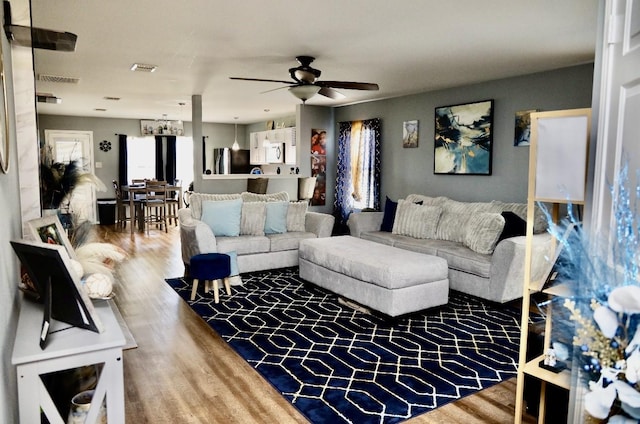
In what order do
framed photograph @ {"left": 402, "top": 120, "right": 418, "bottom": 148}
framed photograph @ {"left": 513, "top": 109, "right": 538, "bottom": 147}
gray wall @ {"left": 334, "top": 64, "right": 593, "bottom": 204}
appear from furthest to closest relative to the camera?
1. framed photograph @ {"left": 402, "top": 120, "right": 418, "bottom": 148}
2. framed photograph @ {"left": 513, "top": 109, "right": 538, "bottom": 147}
3. gray wall @ {"left": 334, "top": 64, "right": 593, "bottom": 204}

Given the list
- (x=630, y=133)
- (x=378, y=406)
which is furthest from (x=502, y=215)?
(x=630, y=133)

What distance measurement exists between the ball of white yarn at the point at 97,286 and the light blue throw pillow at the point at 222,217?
12.3 ft

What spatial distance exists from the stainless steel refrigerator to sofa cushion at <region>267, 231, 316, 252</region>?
275 inches

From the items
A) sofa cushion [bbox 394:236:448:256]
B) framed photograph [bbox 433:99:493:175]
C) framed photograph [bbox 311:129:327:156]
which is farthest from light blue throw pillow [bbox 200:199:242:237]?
framed photograph [bbox 311:129:327:156]

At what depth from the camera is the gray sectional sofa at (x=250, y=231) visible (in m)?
5.24

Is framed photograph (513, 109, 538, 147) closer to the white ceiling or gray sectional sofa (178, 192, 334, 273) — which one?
the white ceiling

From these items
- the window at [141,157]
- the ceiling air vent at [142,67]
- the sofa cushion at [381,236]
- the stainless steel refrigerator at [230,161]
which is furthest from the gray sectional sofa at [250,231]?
the window at [141,157]

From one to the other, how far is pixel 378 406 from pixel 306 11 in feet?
8.82

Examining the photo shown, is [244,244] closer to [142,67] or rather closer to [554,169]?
[142,67]

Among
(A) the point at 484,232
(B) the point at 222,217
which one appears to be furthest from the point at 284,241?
(A) the point at 484,232

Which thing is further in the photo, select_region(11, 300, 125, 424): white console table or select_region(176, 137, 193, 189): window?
select_region(176, 137, 193, 189): window

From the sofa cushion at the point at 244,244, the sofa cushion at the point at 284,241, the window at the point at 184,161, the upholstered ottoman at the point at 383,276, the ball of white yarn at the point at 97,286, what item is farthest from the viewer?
the window at the point at 184,161

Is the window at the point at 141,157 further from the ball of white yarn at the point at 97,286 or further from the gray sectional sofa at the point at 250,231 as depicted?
the ball of white yarn at the point at 97,286

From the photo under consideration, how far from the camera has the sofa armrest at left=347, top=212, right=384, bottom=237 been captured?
626 cm
